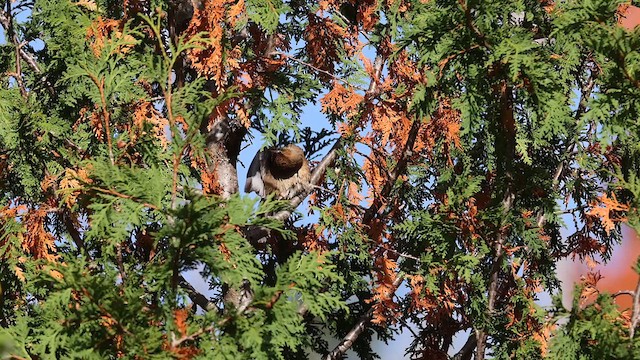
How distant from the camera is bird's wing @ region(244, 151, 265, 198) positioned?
24.6 ft

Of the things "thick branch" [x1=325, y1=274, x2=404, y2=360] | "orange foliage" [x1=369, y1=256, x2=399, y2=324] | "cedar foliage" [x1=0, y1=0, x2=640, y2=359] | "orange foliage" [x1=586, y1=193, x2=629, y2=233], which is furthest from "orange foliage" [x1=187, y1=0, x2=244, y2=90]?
"orange foliage" [x1=586, y1=193, x2=629, y2=233]

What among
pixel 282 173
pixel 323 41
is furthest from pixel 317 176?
pixel 323 41

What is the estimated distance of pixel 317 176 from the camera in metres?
A: 7.30

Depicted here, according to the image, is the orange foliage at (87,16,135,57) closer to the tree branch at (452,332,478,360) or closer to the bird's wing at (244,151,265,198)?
the bird's wing at (244,151,265,198)

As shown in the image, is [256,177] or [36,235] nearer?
[36,235]

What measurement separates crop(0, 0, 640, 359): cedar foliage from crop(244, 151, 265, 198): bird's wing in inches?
8.6

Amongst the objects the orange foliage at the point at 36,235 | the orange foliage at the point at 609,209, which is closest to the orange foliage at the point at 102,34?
the orange foliage at the point at 36,235

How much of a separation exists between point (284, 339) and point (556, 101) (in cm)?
181

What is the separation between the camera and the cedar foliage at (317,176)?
4457 millimetres

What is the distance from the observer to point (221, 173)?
7.16m

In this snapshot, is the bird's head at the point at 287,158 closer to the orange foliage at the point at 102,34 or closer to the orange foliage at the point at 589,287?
the orange foliage at the point at 102,34

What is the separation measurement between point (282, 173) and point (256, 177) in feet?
1.00

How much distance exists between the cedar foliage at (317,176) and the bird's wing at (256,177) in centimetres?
22

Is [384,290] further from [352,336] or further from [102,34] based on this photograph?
[102,34]
